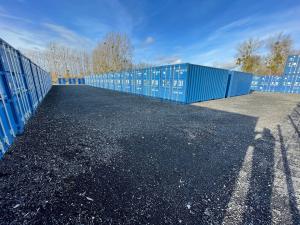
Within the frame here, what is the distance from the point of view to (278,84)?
2123 centimetres

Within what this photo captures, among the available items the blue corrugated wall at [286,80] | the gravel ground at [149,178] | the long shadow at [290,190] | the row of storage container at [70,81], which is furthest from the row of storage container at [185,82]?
the row of storage container at [70,81]

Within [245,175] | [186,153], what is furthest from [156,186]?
[245,175]

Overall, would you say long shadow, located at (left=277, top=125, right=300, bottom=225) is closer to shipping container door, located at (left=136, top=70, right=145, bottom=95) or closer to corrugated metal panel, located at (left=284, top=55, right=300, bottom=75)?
shipping container door, located at (left=136, top=70, right=145, bottom=95)

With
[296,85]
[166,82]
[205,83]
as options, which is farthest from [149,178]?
[296,85]

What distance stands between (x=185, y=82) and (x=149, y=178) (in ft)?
26.9

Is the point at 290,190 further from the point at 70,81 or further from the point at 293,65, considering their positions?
the point at 70,81

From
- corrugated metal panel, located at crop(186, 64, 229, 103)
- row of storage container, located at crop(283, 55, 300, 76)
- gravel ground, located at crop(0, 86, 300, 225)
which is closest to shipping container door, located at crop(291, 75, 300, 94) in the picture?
row of storage container, located at crop(283, 55, 300, 76)

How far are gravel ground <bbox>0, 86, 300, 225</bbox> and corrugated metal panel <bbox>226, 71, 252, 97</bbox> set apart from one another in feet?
36.7

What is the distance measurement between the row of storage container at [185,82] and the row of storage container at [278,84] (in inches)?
315

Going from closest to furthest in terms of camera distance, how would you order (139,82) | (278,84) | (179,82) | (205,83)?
(179,82), (205,83), (139,82), (278,84)

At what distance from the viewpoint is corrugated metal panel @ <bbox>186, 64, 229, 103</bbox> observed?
9.84 metres

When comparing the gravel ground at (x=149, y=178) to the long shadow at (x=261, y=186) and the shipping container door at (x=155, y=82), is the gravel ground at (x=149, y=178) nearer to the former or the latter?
the long shadow at (x=261, y=186)

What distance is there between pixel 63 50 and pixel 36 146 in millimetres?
58746

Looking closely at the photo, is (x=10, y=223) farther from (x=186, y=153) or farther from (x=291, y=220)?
(x=291, y=220)
